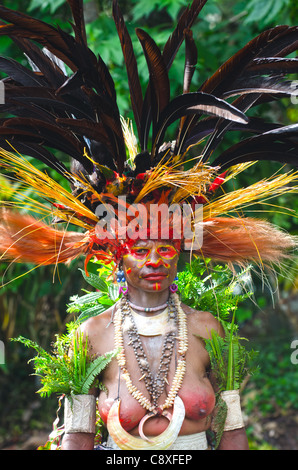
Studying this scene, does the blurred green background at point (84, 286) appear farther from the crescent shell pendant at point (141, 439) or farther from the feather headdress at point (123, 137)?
the crescent shell pendant at point (141, 439)

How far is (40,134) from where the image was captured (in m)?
2.06

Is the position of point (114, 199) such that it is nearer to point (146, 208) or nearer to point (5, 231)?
point (146, 208)

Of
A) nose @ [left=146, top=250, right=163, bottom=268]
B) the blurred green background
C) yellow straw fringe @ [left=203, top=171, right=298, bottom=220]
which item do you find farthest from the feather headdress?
the blurred green background

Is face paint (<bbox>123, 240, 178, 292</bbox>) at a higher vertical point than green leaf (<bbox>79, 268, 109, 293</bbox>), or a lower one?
higher

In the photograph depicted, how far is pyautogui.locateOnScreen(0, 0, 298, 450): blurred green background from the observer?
3.95 metres

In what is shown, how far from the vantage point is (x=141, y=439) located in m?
1.98

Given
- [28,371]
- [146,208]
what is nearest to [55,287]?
[28,371]

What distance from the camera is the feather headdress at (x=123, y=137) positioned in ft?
6.30

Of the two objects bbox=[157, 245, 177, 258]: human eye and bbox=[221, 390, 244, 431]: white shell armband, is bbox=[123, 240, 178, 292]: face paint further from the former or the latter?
bbox=[221, 390, 244, 431]: white shell armband

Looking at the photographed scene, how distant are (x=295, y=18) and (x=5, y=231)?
331cm

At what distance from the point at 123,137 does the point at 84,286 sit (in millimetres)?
3058

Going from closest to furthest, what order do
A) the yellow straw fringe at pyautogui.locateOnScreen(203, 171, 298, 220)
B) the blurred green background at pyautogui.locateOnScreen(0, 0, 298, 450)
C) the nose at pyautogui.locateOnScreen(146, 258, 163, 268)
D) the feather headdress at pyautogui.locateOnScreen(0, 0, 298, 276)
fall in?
the feather headdress at pyautogui.locateOnScreen(0, 0, 298, 276)
the nose at pyautogui.locateOnScreen(146, 258, 163, 268)
the yellow straw fringe at pyautogui.locateOnScreen(203, 171, 298, 220)
the blurred green background at pyautogui.locateOnScreen(0, 0, 298, 450)

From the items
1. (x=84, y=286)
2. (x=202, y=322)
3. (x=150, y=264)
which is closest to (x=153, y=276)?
(x=150, y=264)

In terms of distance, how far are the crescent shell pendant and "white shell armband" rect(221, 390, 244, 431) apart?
0.21 meters
